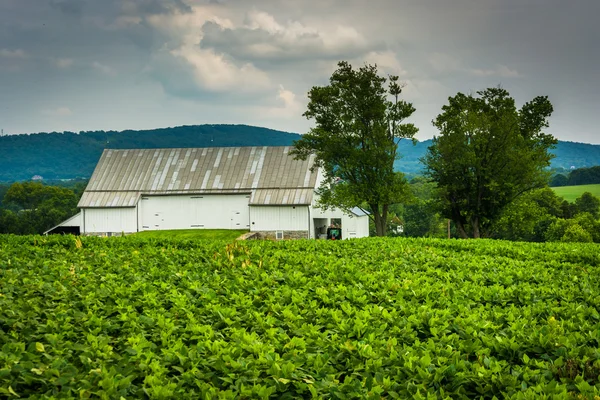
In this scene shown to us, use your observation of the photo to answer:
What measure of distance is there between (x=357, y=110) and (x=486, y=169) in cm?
1018

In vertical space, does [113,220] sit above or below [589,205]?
below

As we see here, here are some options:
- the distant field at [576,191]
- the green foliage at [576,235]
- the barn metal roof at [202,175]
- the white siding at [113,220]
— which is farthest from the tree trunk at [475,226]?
the distant field at [576,191]

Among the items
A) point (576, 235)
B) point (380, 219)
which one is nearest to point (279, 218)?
point (380, 219)

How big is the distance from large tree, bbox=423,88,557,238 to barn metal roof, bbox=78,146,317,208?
11745 mm

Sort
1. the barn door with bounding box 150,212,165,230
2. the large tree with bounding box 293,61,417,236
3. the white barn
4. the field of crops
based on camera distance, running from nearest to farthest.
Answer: the field of crops → the large tree with bounding box 293,61,417,236 → the white barn → the barn door with bounding box 150,212,165,230

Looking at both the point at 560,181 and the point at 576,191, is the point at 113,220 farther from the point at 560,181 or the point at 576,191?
the point at 560,181

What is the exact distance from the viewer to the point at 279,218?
4544 centimetres

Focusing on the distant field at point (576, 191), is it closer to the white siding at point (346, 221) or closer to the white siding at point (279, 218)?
the white siding at point (346, 221)

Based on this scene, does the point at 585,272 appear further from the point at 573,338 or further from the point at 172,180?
the point at 172,180

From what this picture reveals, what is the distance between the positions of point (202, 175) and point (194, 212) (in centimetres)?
359

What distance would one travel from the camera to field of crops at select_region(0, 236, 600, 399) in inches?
180

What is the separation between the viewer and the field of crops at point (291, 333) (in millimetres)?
4570

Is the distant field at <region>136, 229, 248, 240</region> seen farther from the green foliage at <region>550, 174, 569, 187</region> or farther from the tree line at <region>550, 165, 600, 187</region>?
the green foliage at <region>550, 174, 569, 187</region>

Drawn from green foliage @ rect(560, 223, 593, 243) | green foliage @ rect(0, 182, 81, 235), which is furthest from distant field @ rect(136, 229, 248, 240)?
green foliage @ rect(560, 223, 593, 243)
